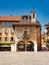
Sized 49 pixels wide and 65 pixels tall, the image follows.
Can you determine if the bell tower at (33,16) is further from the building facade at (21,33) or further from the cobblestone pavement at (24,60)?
the cobblestone pavement at (24,60)

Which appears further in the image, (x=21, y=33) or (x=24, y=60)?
(x=21, y=33)

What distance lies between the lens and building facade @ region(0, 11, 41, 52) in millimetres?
65875

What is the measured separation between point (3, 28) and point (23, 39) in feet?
57.3

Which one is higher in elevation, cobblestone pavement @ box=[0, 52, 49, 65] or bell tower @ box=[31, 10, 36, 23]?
bell tower @ box=[31, 10, 36, 23]

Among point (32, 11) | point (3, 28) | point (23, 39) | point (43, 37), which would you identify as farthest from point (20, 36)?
point (43, 37)

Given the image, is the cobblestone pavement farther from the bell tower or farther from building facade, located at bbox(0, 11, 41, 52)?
the bell tower

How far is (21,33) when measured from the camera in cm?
6612

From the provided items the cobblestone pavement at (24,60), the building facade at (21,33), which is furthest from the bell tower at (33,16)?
the cobblestone pavement at (24,60)

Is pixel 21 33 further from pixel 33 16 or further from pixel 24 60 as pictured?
pixel 24 60

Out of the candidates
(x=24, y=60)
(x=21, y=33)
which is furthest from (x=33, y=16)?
(x=24, y=60)

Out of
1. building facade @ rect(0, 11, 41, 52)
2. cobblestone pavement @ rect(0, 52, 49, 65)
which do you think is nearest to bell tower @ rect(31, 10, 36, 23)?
building facade @ rect(0, 11, 41, 52)

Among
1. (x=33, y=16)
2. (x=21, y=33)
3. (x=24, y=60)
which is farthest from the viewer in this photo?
(x=33, y=16)

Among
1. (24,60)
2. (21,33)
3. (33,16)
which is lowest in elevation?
(24,60)

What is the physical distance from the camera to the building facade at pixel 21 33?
216 ft
